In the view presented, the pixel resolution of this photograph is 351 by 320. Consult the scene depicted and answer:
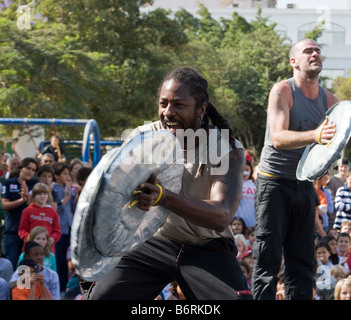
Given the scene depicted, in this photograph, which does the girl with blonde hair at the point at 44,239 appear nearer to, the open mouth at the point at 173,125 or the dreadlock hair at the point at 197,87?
the dreadlock hair at the point at 197,87

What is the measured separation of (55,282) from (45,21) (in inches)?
542

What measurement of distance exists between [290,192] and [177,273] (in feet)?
5.37

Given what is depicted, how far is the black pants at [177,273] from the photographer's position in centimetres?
467

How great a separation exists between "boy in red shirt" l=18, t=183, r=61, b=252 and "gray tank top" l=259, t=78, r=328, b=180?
3.92 metres

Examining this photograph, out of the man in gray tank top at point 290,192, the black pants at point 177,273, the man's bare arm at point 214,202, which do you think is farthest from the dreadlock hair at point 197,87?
the man in gray tank top at point 290,192

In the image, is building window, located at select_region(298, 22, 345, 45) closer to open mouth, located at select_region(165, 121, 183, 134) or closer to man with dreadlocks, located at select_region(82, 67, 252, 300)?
man with dreadlocks, located at select_region(82, 67, 252, 300)

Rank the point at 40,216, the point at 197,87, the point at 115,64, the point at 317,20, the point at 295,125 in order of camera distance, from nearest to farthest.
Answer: the point at 197,87
the point at 295,125
the point at 40,216
the point at 115,64
the point at 317,20

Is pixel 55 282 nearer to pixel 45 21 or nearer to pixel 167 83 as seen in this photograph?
pixel 167 83

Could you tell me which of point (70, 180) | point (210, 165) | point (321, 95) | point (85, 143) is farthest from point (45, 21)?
point (210, 165)

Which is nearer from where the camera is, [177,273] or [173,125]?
[173,125]

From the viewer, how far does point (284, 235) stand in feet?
20.2

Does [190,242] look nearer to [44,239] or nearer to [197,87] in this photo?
[197,87]

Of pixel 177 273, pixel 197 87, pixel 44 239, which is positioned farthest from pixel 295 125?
pixel 44 239
